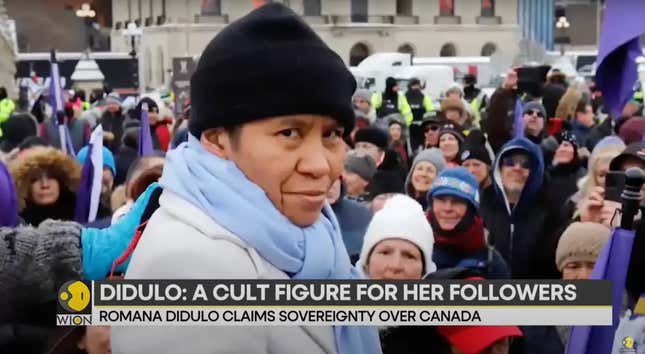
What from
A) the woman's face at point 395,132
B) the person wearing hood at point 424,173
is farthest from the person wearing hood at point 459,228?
→ the woman's face at point 395,132

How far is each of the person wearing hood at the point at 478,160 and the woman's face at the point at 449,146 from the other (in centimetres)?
39

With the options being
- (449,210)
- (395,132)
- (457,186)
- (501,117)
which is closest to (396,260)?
(449,210)

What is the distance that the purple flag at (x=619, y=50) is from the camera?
3447 millimetres

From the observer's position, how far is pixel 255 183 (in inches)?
79.4

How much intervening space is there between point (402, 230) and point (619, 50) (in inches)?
41.6

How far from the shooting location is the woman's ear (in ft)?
6.71

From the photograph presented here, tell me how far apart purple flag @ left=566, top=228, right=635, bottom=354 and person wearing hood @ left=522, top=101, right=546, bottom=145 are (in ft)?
18.1

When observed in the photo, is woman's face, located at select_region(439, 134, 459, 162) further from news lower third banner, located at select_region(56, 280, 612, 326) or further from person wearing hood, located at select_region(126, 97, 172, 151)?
news lower third banner, located at select_region(56, 280, 612, 326)

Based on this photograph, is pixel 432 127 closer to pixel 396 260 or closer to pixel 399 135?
pixel 399 135

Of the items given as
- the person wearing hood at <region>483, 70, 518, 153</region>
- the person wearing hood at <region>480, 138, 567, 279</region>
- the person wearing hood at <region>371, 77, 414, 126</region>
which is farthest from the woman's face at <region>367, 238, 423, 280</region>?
the person wearing hood at <region>371, 77, 414, 126</region>

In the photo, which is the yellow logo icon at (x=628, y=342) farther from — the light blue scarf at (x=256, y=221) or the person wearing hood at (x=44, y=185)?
the person wearing hood at (x=44, y=185)

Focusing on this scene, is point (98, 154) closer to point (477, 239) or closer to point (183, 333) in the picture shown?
point (477, 239)

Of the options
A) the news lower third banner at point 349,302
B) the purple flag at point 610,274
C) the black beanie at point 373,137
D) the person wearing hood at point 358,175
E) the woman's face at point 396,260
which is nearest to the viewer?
the news lower third banner at point 349,302

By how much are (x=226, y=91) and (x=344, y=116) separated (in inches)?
9.3
